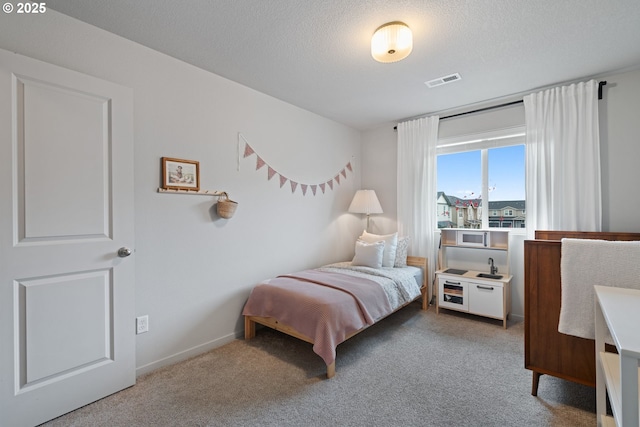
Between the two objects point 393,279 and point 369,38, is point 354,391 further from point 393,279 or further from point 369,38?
point 369,38

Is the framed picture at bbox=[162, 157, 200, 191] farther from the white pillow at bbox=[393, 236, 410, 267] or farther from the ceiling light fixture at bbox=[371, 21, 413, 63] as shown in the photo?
the white pillow at bbox=[393, 236, 410, 267]

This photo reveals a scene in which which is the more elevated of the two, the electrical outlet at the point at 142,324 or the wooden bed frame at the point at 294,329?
the electrical outlet at the point at 142,324

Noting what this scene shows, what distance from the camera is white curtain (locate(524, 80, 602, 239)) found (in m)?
2.64

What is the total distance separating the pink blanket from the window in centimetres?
171

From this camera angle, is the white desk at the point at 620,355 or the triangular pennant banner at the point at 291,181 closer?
the white desk at the point at 620,355

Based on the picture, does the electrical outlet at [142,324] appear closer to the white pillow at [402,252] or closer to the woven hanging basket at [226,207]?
the woven hanging basket at [226,207]

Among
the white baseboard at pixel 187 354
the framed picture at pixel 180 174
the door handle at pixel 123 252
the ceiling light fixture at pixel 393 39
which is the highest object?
the ceiling light fixture at pixel 393 39

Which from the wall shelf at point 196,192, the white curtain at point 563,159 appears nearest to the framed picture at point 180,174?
the wall shelf at point 196,192

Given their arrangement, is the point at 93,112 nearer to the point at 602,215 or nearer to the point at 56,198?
the point at 56,198

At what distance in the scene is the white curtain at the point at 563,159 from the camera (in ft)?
8.67

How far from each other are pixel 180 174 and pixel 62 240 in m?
0.87

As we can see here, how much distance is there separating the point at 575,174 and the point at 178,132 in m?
3.59

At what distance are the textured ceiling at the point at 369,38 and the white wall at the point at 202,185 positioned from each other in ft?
0.54

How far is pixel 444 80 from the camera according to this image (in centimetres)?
273
